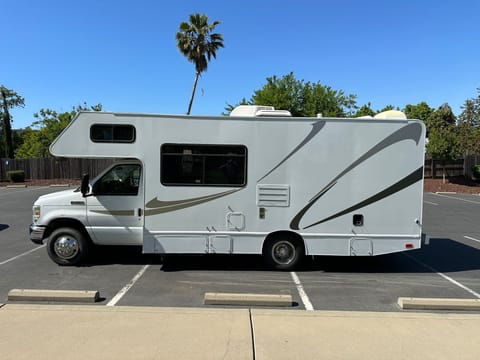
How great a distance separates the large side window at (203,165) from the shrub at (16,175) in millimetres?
27746

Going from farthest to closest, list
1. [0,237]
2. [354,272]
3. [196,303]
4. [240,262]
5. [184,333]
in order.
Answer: [0,237] < [240,262] < [354,272] < [196,303] < [184,333]

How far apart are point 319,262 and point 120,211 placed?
165 inches

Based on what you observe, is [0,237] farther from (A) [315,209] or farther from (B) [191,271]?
(A) [315,209]

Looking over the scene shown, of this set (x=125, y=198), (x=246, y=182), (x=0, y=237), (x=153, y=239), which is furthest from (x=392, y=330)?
(x=0, y=237)

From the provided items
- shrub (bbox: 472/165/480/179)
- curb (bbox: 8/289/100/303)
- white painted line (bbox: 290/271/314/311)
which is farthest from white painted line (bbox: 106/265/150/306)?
shrub (bbox: 472/165/480/179)

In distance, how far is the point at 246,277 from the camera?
6.10 m

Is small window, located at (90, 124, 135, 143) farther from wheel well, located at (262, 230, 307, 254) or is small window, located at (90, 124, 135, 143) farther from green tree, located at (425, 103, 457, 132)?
green tree, located at (425, 103, 457, 132)

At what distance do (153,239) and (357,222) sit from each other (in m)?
3.83

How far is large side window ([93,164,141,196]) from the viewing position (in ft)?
21.2

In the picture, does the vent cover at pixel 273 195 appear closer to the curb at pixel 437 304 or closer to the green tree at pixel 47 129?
the curb at pixel 437 304

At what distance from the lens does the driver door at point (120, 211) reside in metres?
6.42

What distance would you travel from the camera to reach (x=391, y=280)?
608cm

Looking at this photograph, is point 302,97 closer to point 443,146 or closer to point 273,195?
point 443,146

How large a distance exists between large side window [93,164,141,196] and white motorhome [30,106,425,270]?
28cm
